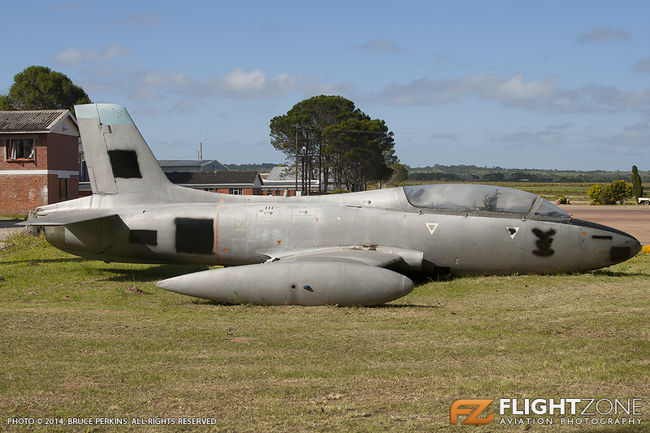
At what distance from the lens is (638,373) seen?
6.45 m

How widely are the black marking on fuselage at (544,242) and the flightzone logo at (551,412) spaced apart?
891 centimetres

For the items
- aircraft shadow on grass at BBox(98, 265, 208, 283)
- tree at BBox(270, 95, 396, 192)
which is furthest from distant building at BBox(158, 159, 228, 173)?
aircraft shadow on grass at BBox(98, 265, 208, 283)

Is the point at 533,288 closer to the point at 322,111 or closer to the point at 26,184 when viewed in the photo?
the point at 26,184

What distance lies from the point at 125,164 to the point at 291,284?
708 centimetres

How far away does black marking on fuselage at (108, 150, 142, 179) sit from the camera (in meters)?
16.2

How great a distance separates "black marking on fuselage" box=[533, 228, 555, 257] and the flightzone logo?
8909mm

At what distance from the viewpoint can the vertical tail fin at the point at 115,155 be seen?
1619 centimetres

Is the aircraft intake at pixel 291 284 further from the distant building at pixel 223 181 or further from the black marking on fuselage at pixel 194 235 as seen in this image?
the distant building at pixel 223 181

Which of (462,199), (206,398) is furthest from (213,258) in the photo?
(206,398)

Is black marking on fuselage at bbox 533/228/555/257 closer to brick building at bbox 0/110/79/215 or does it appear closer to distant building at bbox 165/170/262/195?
brick building at bbox 0/110/79/215

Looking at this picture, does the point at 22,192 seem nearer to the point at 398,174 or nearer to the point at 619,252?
the point at 619,252

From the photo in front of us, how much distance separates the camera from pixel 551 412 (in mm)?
5465

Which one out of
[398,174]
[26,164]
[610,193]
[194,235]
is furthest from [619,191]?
[194,235]

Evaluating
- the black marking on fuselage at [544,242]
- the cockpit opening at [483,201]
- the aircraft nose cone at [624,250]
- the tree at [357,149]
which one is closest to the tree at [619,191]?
the tree at [357,149]
